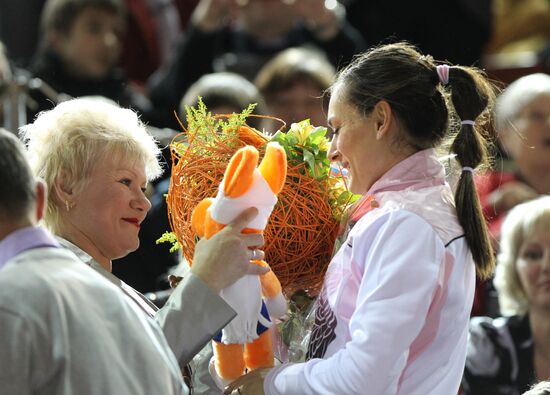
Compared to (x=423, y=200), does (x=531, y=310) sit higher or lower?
lower

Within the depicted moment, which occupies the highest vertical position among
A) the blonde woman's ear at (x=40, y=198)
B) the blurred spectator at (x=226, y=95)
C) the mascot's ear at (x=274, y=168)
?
the blonde woman's ear at (x=40, y=198)

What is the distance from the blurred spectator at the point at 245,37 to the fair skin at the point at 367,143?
2.69m

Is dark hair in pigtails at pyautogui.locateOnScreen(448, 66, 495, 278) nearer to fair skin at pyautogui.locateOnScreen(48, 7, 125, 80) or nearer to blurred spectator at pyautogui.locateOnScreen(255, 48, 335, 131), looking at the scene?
blurred spectator at pyautogui.locateOnScreen(255, 48, 335, 131)

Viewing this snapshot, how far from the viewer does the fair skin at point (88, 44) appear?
4.99 meters

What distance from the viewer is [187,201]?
263 cm

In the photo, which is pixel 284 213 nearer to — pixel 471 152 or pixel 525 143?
pixel 471 152

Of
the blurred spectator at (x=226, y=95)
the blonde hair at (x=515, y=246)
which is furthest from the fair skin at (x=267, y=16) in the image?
the blonde hair at (x=515, y=246)

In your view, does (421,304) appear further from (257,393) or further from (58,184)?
(58,184)

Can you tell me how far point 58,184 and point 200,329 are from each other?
534 mm

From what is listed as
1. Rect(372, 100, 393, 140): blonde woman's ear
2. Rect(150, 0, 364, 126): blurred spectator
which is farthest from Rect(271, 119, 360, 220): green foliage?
Rect(150, 0, 364, 126): blurred spectator

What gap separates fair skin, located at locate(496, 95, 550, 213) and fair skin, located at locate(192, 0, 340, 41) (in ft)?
4.27

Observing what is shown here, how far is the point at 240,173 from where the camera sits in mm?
2346

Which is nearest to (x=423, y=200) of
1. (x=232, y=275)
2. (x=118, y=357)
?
(x=232, y=275)

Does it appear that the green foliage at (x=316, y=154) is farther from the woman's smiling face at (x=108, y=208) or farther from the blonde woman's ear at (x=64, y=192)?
the blonde woman's ear at (x=64, y=192)
